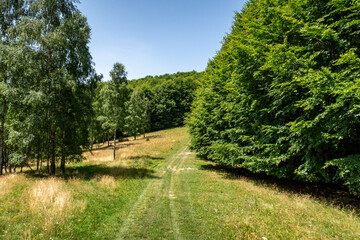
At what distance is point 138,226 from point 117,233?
83cm

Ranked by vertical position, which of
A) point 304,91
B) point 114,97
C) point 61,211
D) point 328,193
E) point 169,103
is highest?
point 169,103

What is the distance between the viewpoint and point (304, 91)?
9828 millimetres

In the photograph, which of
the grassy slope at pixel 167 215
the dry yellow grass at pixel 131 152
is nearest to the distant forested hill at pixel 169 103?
the dry yellow grass at pixel 131 152

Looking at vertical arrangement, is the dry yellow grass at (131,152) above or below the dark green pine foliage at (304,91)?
below

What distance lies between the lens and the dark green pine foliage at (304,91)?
7.56 m

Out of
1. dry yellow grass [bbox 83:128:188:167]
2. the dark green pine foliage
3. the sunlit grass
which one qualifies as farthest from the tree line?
the dark green pine foliage

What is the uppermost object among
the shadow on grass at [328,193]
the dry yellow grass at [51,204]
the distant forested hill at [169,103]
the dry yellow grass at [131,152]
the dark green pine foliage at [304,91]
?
the distant forested hill at [169,103]

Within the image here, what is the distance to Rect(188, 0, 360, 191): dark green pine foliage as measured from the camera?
24.8 feet

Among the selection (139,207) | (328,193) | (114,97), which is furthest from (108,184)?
(114,97)

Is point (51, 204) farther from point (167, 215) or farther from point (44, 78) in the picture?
point (44, 78)

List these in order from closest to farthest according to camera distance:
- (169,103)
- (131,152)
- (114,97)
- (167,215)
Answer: (167,215) → (114,97) → (131,152) → (169,103)

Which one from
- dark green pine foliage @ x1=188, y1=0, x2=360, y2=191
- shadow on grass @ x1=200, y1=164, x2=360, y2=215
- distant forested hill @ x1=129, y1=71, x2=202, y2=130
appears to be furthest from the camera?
distant forested hill @ x1=129, y1=71, x2=202, y2=130

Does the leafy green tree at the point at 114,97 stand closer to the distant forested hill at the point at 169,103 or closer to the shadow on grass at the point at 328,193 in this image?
the shadow on grass at the point at 328,193

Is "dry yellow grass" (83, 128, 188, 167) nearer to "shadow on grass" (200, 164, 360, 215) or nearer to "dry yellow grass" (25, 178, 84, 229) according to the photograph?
"dry yellow grass" (25, 178, 84, 229)
